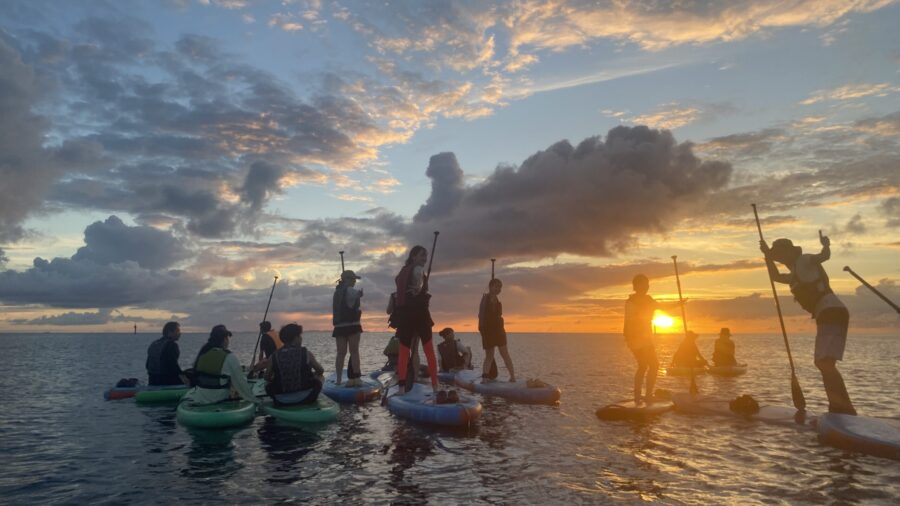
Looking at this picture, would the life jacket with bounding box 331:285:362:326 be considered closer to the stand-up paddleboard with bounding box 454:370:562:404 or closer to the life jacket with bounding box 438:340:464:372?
the stand-up paddleboard with bounding box 454:370:562:404

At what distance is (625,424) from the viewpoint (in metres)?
13.3

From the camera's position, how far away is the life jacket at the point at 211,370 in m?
12.8

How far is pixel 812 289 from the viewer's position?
11500 millimetres

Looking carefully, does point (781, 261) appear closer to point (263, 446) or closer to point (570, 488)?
point (570, 488)

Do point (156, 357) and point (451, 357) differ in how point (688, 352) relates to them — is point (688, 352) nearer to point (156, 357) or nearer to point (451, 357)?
point (451, 357)

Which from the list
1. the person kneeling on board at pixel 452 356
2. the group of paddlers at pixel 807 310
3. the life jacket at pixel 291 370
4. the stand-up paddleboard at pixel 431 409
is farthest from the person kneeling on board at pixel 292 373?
the person kneeling on board at pixel 452 356

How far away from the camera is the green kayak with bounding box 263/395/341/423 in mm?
12617

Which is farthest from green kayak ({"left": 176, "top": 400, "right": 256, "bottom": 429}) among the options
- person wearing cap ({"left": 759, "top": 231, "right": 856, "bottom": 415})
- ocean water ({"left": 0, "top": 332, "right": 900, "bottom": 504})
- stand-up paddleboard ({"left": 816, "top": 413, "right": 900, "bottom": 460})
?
person wearing cap ({"left": 759, "top": 231, "right": 856, "bottom": 415})

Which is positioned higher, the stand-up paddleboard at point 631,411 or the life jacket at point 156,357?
the life jacket at point 156,357

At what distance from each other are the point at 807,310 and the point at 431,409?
350 inches

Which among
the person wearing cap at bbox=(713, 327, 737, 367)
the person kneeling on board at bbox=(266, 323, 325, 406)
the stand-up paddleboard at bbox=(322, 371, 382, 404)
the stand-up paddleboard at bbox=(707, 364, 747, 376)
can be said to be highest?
the person kneeling on board at bbox=(266, 323, 325, 406)

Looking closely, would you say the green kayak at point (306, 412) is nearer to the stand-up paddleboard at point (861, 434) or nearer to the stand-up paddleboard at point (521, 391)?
the stand-up paddleboard at point (521, 391)

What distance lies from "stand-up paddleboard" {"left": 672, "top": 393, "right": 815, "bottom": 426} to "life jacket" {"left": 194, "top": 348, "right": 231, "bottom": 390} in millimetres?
12283

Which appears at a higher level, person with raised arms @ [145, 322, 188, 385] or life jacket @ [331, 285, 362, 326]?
life jacket @ [331, 285, 362, 326]
